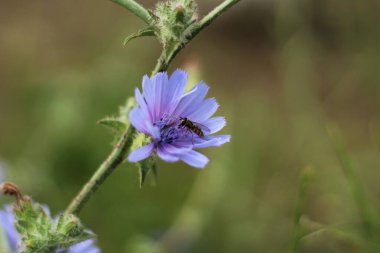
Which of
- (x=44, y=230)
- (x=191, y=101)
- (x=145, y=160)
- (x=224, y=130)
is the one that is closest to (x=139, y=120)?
(x=145, y=160)

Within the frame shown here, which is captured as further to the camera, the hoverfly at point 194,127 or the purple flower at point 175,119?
the hoverfly at point 194,127

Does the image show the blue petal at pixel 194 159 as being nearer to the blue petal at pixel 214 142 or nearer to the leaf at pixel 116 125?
the blue petal at pixel 214 142

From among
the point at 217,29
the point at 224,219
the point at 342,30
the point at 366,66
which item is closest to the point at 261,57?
the point at 217,29

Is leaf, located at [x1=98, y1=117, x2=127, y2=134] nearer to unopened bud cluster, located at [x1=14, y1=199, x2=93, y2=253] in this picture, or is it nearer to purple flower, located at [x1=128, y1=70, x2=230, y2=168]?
purple flower, located at [x1=128, y1=70, x2=230, y2=168]

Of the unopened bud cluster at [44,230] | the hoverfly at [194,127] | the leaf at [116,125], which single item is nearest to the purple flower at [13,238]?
the unopened bud cluster at [44,230]

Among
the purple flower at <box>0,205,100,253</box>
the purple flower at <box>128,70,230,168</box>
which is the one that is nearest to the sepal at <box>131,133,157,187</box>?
the purple flower at <box>128,70,230,168</box>
